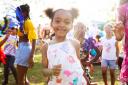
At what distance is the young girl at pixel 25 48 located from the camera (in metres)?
7.01

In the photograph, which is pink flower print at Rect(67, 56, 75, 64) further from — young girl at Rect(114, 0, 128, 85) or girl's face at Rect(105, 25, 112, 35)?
girl's face at Rect(105, 25, 112, 35)

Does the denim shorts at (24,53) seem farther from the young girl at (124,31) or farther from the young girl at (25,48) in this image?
the young girl at (124,31)

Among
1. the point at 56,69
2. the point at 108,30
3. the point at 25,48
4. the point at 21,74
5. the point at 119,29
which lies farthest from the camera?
the point at 108,30

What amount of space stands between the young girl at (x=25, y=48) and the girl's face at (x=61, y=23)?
2.82m

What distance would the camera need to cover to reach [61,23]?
4113 millimetres

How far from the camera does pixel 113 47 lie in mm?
9125

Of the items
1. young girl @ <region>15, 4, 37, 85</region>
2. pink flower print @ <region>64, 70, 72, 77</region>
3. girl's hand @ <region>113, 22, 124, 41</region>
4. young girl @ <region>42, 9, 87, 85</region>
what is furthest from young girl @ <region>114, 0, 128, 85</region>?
young girl @ <region>15, 4, 37, 85</region>

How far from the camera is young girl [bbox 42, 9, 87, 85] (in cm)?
398

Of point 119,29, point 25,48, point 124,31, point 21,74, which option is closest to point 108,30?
point 25,48

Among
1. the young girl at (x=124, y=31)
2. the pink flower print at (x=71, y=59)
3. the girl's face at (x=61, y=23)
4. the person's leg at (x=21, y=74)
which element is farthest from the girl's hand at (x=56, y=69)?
the person's leg at (x=21, y=74)

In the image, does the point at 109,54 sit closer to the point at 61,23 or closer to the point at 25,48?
the point at 25,48

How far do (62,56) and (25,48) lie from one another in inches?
128

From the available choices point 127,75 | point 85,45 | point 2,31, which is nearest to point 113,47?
point 85,45

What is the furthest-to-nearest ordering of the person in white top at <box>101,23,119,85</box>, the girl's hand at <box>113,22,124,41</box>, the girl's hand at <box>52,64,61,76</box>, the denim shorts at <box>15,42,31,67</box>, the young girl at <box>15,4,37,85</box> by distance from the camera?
the person in white top at <box>101,23,119,85</box> → the denim shorts at <box>15,42,31,67</box> → the young girl at <box>15,4,37,85</box> → the girl's hand at <box>113,22,124,41</box> → the girl's hand at <box>52,64,61,76</box>
